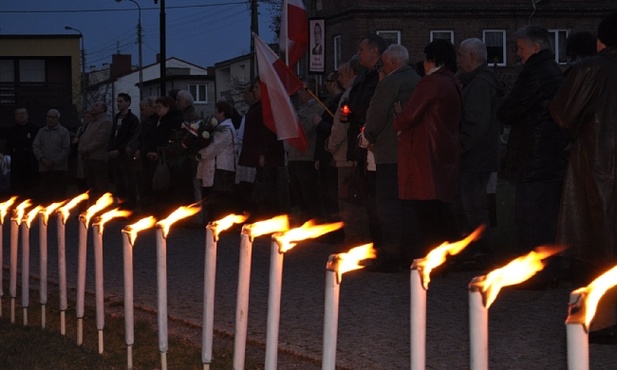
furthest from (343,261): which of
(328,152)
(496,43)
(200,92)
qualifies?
(200,92)

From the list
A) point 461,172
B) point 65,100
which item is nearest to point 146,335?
point 461,172

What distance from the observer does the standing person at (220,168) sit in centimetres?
1543

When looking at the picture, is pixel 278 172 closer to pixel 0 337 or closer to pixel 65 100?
pixel 0 337

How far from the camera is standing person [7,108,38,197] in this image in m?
20.7

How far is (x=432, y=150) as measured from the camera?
948 cm

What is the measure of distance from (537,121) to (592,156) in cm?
195

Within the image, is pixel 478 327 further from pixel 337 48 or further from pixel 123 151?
pixel 337 48

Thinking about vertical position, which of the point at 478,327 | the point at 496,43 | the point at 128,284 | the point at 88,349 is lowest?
the point at 88,349

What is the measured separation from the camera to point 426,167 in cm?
940

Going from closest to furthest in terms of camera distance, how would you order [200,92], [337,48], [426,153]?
1. [426,153]
2. [337,48]
3. [200,92]

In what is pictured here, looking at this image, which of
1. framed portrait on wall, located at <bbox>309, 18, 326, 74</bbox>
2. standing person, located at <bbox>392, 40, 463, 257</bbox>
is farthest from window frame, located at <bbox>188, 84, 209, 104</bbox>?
standing person, located at <bbox>392, 40, 463, 257</bbox>

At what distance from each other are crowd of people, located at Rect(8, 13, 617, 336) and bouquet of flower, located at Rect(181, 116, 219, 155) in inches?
0.7

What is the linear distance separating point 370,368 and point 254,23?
43285mm

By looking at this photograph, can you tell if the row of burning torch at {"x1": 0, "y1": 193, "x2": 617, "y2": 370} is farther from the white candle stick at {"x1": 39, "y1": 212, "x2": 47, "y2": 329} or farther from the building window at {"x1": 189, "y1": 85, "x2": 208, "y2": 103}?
the building window at {"x1": 189, "y1": 85, "x2": 208, "y2": 103}
